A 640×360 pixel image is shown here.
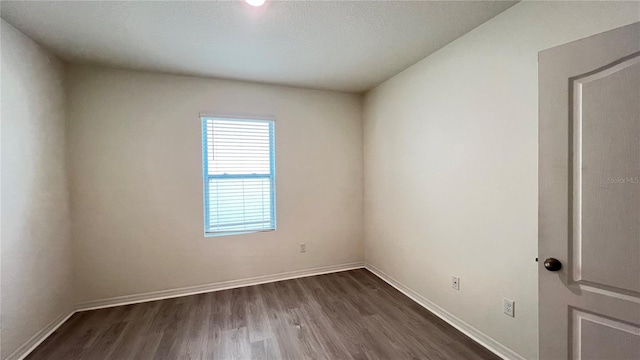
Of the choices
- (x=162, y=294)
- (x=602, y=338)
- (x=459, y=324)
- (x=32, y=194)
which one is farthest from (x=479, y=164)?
(x=32, y=194)

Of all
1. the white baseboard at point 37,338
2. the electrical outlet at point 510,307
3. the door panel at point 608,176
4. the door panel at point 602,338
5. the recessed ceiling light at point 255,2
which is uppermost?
the recessed ceiling light at point 255,2

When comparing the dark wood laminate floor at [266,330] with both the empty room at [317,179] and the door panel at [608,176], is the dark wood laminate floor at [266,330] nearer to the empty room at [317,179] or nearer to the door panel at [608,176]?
the empty room at [317,179]

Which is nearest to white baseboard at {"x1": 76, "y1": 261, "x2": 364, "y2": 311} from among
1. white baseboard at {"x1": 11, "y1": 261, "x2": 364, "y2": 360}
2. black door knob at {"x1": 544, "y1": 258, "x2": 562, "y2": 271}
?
white baseboard at {"x1": 11, "y1": 261, "x2": 364, "y2": 360}

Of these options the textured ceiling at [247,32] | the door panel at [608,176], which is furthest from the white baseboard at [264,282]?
the textured ceiling at [247,32]

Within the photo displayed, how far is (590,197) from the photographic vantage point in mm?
1152

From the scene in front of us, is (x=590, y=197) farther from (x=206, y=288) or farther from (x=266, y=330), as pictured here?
(x=206, y=288)

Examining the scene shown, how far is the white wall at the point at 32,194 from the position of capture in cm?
178

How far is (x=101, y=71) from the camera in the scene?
2.56 metres

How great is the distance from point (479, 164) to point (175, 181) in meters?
3.04

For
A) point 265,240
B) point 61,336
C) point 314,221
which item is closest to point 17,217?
point 61,336

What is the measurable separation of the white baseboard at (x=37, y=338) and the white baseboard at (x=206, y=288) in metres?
0.23

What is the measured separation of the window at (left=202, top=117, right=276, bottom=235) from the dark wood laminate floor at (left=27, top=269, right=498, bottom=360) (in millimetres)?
840

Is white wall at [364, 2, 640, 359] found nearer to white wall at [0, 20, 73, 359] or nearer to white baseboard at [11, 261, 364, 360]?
white baseboard at [11, 261, 364, 360]

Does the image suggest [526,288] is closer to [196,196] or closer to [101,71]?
[196,196]
